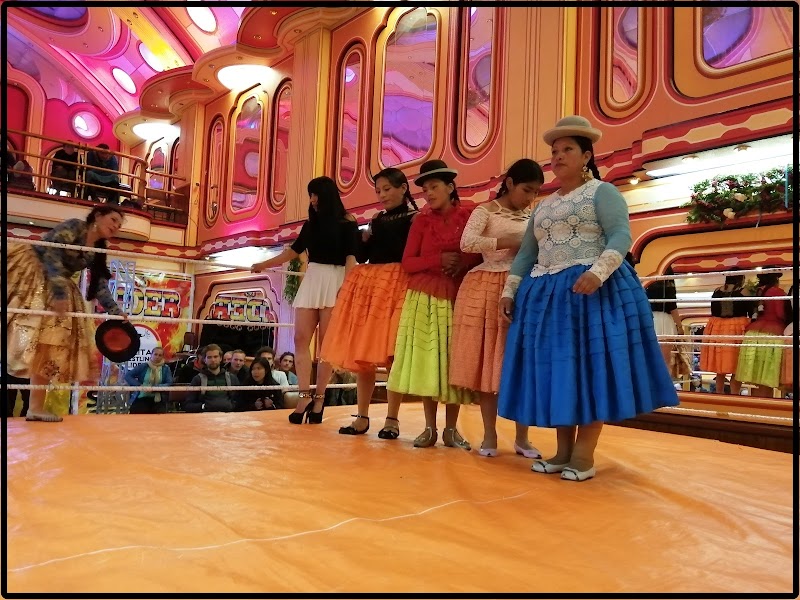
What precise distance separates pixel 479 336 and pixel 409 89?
5.99m

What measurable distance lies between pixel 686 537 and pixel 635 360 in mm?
597

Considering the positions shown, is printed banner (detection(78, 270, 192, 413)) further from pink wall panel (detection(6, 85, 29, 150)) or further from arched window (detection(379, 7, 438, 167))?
pink wall panel (detection(6, 85, 29, 150))

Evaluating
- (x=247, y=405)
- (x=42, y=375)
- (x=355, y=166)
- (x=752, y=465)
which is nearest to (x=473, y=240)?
(x=752, y=465)

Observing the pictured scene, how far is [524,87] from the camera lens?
5.68 m

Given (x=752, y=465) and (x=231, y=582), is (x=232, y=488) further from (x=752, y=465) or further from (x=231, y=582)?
(x=752, y=465)

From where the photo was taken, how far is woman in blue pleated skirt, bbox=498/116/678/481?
1.72 m

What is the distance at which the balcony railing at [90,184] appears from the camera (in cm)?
904

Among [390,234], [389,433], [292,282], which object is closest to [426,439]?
[389,433]

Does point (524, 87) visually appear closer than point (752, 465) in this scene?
No

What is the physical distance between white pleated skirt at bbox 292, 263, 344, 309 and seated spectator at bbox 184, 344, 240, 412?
1548 mm

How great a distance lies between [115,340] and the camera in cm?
280

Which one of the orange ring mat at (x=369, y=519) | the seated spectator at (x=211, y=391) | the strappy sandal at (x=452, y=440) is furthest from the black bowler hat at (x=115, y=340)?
the strappy sandal at (x=452, y=440)

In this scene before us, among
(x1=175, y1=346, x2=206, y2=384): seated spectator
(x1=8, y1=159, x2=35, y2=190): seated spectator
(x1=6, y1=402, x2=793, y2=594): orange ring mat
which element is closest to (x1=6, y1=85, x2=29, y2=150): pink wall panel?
(x1=8, y1=159, x2=35, y2=190): seated spectator

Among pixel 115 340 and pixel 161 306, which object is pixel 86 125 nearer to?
pixel 161 306
